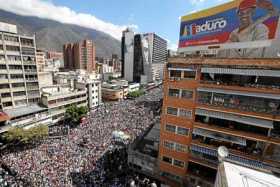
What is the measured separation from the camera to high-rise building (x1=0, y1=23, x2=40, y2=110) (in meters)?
34.5

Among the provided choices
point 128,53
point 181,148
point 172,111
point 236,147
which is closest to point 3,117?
point 172,111

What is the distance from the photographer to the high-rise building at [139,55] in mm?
109438

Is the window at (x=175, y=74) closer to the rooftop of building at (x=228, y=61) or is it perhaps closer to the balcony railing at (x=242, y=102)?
the rooftop of building at (x=228, y=61)

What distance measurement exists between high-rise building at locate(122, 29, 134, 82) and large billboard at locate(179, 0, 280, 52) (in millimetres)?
96253

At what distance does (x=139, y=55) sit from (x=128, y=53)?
8.44 meters

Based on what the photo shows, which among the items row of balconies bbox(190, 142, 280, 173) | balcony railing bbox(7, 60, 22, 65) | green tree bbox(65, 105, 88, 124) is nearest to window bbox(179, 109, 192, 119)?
row of balconies bbox(190, 142, 280, 173)

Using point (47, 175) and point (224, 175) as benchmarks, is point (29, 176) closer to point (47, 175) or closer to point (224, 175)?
point (47, 175)

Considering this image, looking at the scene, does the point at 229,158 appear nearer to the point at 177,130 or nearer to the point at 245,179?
the point at 177,130

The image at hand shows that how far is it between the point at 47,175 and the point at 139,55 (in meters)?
96.1

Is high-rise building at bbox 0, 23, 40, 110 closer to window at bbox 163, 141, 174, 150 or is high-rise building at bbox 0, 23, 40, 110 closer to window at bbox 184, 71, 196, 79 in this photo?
window at bbox 163, 141, 174, 150

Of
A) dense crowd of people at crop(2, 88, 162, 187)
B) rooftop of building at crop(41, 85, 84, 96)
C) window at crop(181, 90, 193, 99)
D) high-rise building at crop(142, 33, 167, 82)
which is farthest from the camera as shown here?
high-rise building at crop(142, 33, 167, 82)

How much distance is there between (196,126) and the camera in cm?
1823

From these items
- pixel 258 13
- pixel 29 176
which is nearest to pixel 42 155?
→ pixel 29 176

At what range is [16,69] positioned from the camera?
37031 millimetres
